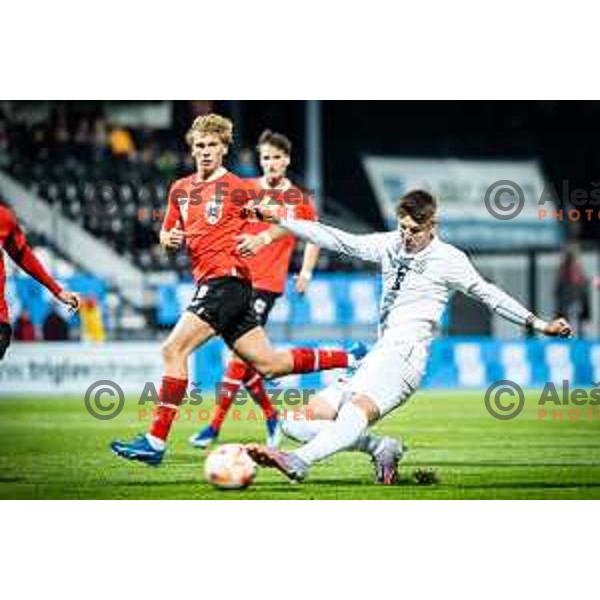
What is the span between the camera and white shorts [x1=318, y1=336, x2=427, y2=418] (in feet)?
26.9

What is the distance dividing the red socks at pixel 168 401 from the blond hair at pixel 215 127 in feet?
3.87

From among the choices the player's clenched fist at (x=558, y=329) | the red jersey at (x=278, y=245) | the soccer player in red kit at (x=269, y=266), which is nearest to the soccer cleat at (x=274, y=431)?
the soccer player in red kit at (x=269, y=266)

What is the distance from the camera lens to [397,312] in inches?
329

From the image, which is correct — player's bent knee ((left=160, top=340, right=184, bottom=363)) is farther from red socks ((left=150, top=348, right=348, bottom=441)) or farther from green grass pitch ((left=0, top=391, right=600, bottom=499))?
green grass pitch ((left=0, top=391, right=600, bottom=499))

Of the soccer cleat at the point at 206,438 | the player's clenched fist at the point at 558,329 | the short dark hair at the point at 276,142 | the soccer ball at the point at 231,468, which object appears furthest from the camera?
the soccer cleat at the point at 206,438

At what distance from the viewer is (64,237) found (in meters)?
12.3

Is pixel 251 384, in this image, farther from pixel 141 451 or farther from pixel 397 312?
pixel 397 312

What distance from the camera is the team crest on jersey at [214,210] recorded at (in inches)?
344

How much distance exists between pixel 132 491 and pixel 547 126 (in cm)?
711

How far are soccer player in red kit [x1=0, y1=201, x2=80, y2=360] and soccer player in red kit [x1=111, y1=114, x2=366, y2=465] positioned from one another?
0.52 meters

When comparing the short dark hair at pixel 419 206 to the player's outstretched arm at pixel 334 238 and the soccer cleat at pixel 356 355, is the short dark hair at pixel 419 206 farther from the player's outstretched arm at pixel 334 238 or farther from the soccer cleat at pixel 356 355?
the soccer cleat at pixel 356 355

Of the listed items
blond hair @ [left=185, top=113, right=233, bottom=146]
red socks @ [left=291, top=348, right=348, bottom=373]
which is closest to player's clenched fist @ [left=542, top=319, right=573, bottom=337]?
red socks @ [left=291, top=348, right=348, bottom=373]
